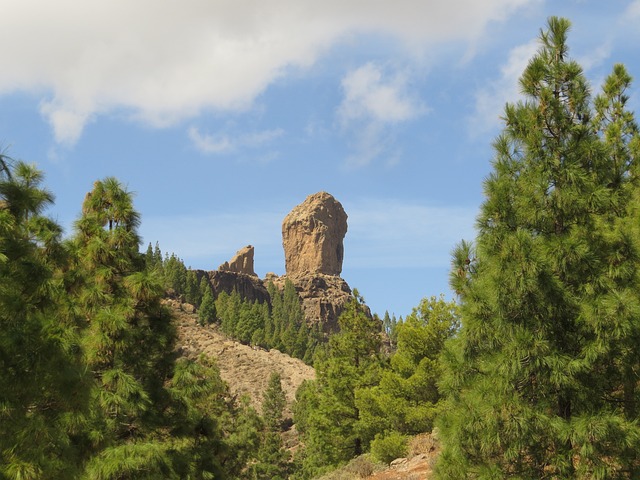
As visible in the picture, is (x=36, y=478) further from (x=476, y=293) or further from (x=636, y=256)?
(x=636, y=256)

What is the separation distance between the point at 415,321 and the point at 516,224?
1473 cm

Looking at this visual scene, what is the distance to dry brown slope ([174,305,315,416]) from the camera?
3361 inches

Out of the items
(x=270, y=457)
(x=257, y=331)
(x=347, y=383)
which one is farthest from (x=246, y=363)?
(x=347, y=383)

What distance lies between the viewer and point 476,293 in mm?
8359

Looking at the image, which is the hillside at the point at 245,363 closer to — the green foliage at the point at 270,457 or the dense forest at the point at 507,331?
the green foliage at the point at 270,457

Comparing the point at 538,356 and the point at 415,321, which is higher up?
the point at 415,321

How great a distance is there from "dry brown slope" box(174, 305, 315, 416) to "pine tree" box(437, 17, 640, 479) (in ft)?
245

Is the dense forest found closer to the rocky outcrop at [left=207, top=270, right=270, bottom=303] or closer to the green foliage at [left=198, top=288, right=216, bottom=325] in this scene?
the green foliage at [left=198, top=288, right=216, bottom=325]

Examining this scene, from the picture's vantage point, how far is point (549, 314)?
779 centimetres

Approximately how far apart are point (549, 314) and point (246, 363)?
87.6 m

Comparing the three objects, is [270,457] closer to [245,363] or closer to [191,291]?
[245,363]

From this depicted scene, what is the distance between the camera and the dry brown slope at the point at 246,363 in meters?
85.4

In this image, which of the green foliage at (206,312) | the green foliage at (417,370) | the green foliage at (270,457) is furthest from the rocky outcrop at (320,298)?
the green foliage at (417,370)

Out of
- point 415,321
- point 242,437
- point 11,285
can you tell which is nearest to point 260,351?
point 242,437
